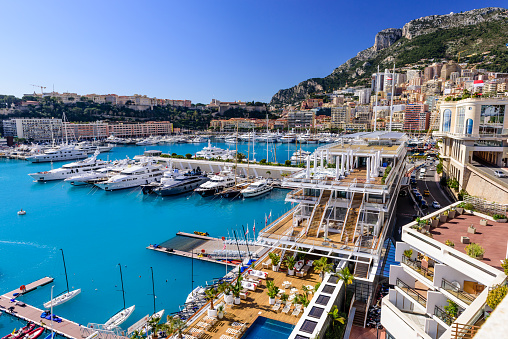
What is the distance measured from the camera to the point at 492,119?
23.9 m

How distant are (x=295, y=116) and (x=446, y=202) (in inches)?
5381

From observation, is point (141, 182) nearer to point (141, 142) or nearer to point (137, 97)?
point (141, 142)

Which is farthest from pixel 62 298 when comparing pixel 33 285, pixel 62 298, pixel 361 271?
pixel 361 271

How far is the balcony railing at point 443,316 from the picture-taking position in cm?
837

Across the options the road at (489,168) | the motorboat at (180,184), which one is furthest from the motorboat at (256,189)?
the road at (489,168)

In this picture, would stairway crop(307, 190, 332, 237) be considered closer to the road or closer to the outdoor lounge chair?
the outdoor lounge chair

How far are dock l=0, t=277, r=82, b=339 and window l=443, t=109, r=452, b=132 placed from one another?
32.6m

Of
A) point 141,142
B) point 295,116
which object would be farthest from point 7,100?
point 295,116

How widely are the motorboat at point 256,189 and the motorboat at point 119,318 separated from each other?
23.1 m

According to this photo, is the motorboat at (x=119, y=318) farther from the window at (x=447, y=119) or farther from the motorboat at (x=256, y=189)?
the window at (x=447, y=119)

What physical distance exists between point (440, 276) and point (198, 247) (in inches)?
697

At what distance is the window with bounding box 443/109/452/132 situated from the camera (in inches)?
1151

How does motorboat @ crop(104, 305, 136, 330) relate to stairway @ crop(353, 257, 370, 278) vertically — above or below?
below

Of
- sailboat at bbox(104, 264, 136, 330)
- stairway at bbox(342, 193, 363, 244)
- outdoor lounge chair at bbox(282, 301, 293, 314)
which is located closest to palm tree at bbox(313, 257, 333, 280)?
stairway at bbox(342, 193, 363, 244)
